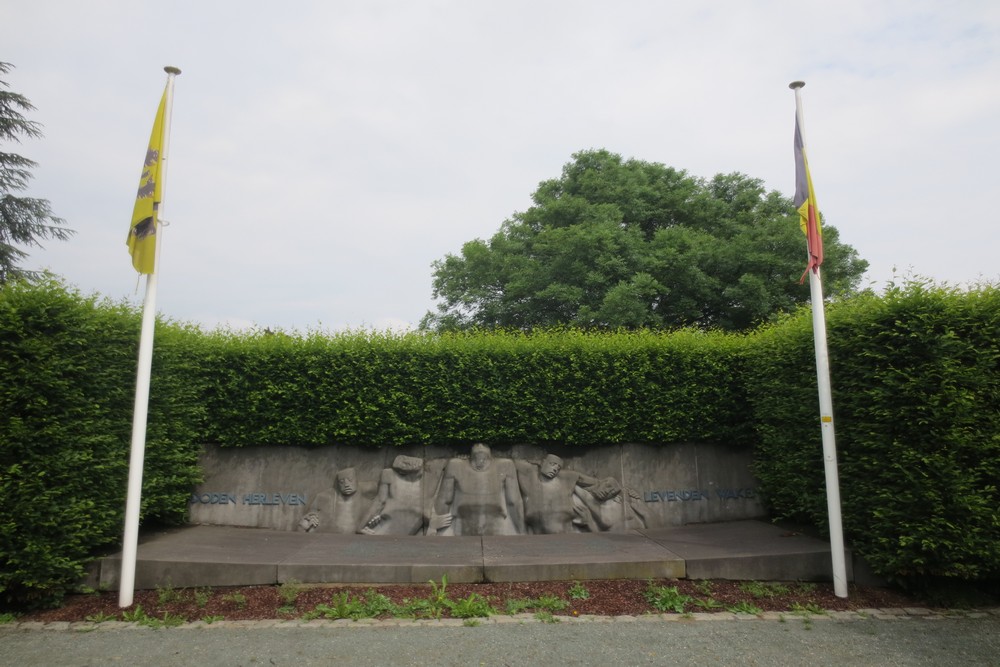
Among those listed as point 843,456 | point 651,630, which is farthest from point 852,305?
point 651,630

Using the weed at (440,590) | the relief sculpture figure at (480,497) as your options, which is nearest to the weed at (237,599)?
the weed at (440,590)

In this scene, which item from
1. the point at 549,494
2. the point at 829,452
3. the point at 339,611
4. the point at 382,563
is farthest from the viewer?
the point at 549,494

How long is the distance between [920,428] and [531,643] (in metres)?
4.05

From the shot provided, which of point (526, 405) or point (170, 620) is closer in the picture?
point (170, 620)

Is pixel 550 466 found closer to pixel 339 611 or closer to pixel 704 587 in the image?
pixel 704 587

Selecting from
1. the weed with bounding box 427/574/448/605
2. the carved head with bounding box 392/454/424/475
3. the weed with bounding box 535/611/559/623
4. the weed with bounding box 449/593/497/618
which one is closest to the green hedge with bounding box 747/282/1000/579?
the weed with bounding box 535/611/559/623

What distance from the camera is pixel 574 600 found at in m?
5.39

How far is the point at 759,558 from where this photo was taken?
5.93m

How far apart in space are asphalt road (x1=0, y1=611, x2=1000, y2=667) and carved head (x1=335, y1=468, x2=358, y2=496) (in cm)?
274

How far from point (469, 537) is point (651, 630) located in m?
3.01

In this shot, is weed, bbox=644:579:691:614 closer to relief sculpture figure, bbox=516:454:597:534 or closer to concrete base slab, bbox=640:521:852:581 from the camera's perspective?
concrete base slab, bbox=640:521:852:581

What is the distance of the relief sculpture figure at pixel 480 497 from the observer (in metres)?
7.50

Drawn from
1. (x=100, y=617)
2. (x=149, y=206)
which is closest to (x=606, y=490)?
(x=100, y=617)

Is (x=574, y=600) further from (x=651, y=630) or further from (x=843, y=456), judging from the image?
(x=843, y=456)
